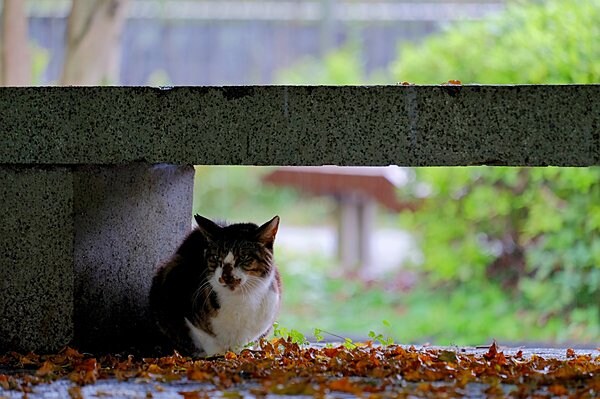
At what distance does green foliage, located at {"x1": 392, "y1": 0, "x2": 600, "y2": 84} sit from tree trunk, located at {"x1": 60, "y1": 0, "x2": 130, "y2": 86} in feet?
7.82

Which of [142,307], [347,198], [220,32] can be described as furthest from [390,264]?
[142,307]

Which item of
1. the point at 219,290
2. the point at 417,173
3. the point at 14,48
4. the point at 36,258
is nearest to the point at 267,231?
the point at 219,290

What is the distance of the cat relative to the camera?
3.32m

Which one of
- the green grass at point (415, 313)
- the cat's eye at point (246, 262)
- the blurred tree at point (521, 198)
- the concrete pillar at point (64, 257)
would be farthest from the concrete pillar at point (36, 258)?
the blurred tree at point (521, 198)

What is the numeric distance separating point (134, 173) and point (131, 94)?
0.49 m

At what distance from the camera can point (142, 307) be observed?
3631 millimetres

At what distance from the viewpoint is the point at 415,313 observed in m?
7.38

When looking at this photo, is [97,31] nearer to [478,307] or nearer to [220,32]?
[478,307]

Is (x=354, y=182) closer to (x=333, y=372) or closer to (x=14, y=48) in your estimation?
(x=14, y=48)

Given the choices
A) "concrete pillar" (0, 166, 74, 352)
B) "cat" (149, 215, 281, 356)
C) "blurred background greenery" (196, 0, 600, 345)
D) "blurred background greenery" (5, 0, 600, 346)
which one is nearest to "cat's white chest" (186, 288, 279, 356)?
"cat" (149, 215, 281, 356)

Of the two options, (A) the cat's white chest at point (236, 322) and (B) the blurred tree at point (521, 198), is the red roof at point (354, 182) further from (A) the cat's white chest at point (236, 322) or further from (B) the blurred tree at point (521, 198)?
(A) the cat's white chest at point (236, 322)

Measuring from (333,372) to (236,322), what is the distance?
528mm

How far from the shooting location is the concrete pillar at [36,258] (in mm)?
3217

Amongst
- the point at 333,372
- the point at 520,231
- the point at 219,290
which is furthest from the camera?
the point at 520,231
